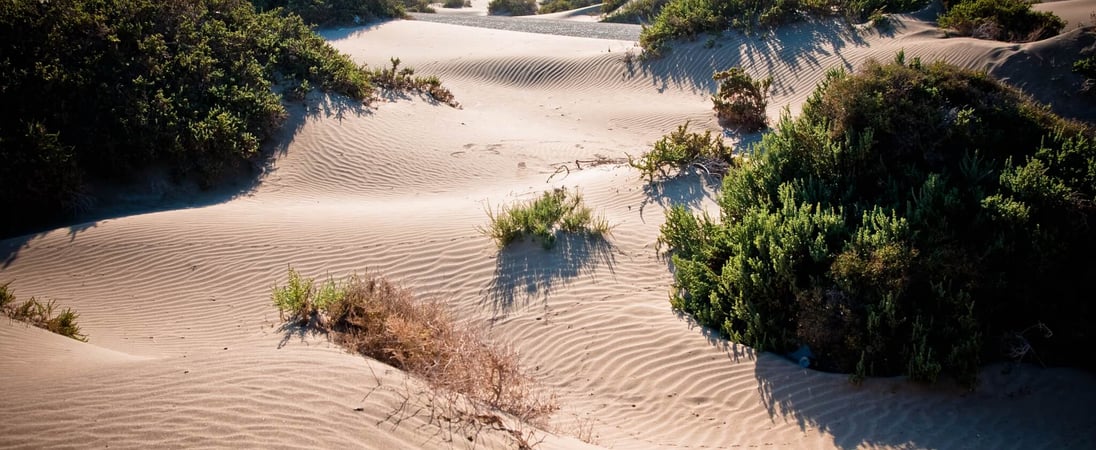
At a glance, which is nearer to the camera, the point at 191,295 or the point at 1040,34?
the point at 191,295

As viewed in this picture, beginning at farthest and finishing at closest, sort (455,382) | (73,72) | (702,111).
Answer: (702,111) → (73,72) → (455,382)

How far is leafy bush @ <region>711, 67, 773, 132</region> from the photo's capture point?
13.2 m

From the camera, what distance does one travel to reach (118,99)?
10438mm

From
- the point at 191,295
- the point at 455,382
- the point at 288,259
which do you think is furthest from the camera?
the point at 288,259

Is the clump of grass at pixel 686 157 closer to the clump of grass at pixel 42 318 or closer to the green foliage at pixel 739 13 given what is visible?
the clump of grass at pixel 42 318

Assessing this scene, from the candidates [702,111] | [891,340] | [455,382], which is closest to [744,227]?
[891,340]

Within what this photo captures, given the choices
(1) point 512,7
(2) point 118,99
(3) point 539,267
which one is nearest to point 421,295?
(3) point 539,267

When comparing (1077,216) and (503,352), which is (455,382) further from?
(1077,216)

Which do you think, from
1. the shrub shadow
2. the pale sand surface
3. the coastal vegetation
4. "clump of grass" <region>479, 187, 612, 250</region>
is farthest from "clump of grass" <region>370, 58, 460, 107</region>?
the shrub shadow

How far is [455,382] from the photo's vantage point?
4.85 metres

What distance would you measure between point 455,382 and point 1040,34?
1668cm

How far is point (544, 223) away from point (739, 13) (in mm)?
12844

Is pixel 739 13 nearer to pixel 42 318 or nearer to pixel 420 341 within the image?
pixel 420 341

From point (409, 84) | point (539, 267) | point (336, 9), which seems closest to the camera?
point (539, 267)
